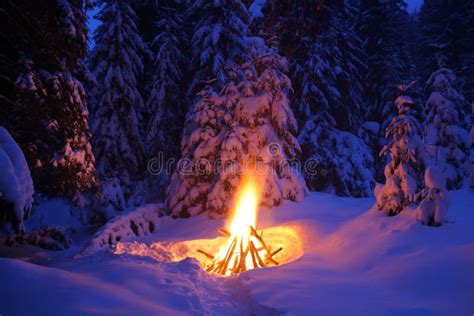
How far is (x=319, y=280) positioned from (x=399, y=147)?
4.06m

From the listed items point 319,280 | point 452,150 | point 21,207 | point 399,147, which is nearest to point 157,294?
point 21,207

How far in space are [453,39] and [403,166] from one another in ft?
80.4

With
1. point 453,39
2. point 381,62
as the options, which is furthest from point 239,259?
point 453,39

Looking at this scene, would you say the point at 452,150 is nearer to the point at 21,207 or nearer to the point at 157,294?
the point at 157,294

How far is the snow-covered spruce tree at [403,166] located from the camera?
7549 mm

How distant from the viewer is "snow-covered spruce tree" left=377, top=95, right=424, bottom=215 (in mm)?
7549

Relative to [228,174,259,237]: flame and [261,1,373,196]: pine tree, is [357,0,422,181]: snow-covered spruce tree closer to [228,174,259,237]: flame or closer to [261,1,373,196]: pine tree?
[261,1,373,196]: pine tree

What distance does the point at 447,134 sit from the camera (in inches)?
580

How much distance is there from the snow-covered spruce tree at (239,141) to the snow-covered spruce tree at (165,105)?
4.58 meters

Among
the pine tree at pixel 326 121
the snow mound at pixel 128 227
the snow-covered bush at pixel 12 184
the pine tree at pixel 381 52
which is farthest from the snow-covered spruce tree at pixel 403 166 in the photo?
the pine tree at pixel 381 52

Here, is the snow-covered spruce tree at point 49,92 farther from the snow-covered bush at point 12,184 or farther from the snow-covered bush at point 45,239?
the snow-covered bush at point 12,184

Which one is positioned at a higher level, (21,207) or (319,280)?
(21,207)

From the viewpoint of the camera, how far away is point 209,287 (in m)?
5.44

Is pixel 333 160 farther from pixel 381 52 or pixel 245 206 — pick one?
pixel 381 52
